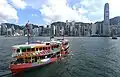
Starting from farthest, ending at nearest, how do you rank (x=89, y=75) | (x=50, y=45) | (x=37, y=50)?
(x=50, y=45)
(x=37, y=50)
(x=89, y=75)

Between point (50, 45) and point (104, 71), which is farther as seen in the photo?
point (50, 45)

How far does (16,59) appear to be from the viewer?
5431 cm

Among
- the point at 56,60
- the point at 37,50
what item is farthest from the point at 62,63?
the point at 37,50

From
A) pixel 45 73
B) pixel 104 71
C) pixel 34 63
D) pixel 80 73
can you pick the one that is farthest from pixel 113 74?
pixel 34 63

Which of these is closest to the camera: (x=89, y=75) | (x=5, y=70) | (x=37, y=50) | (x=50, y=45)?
(x=89, y=75)

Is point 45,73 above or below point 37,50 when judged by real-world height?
below

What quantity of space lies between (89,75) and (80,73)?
293 cm

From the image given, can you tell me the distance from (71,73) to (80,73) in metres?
2.38

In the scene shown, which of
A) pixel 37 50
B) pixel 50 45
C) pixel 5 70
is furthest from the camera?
pixel 50 45

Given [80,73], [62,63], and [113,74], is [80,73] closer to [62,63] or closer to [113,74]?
[113,74]

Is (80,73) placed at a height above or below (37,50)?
below

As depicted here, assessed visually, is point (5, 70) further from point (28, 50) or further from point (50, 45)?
point (50, 45)

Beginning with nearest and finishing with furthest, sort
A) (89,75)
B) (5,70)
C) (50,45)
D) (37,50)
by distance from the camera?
(89,75), (5,70), (37,50), (50,45)

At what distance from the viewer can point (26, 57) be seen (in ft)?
180
